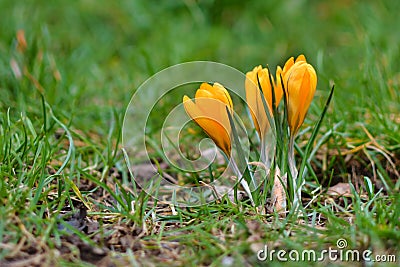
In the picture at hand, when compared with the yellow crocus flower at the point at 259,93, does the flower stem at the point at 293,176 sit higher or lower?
lower

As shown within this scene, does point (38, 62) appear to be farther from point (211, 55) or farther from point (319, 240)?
point (319, 240)

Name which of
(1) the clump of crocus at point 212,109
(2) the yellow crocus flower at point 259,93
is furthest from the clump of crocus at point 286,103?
(1) the clump of crocus at point 212,109

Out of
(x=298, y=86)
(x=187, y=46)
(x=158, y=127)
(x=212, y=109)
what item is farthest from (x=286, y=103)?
(x=187, y=46)

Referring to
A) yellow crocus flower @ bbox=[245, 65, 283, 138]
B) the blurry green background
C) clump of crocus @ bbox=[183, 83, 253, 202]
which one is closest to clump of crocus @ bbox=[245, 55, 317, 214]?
yellow crocus flower @ bbox=[245, 65, 283, 138]

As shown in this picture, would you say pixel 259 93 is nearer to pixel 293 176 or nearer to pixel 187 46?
pixel 293 176

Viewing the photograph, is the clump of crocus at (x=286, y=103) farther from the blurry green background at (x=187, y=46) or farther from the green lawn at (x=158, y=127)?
the blurry green background at (x=187, y=46)

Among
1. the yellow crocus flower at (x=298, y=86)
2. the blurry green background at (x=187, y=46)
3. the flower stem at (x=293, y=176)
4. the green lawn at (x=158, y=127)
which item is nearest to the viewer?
the green lawn at (x=158, y=127)
